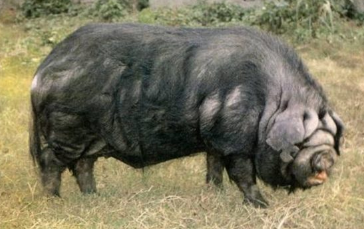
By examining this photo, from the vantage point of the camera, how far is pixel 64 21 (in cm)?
1191

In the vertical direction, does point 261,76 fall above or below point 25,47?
above

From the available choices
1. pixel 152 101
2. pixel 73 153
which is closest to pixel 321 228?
pixel 152 101

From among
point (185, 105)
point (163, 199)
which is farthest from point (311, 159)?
point (163, 199)

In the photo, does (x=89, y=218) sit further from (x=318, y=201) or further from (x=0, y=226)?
(x=318, y=201)

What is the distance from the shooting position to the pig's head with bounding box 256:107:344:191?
4738mm

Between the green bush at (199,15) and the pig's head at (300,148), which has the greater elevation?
the pig's head at (300,148)

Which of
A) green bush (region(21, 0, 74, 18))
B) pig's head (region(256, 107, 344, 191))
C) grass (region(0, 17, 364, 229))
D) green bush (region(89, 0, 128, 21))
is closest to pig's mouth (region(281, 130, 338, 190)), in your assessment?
pig's head (region(256, 107, 344, 191))

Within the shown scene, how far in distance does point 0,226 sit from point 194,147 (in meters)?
1.25

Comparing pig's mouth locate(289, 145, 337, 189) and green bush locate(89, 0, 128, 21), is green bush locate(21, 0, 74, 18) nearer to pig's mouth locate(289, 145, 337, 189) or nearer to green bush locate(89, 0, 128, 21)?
green bush locate(89, 0, 128, 21)

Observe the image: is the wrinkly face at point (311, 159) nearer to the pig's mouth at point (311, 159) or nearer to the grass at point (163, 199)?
the pig's mouth at point (311, 159)

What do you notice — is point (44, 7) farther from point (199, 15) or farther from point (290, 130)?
point (290, 130)

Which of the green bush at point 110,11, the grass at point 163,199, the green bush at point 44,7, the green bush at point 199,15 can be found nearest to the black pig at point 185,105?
the grass at point 163,199

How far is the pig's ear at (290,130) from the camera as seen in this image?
186 inches

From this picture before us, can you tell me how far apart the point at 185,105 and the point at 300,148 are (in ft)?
2.39
